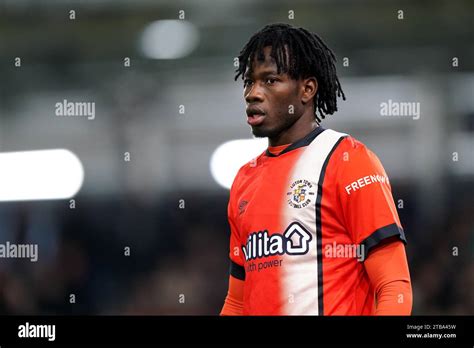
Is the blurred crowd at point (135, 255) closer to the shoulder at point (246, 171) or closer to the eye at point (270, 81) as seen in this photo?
the shoulder at point (246, 171)

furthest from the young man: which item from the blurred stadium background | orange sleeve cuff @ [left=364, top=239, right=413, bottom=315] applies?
the blurred stadium background

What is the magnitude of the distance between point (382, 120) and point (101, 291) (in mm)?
1164

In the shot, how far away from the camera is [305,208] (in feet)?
6.62

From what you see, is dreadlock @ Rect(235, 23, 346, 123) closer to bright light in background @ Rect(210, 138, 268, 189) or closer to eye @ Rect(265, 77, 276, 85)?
eye @ Rect(265, 77, 276, 85)

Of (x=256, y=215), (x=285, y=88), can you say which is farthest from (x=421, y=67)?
(x=256, y=215)

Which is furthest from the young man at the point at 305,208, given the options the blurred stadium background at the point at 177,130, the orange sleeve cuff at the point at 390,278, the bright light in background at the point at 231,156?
the blurred stadium background at the point at 177,130

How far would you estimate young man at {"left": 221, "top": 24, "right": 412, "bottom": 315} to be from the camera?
1938 mm

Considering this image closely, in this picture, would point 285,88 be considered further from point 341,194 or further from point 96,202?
point 96,202

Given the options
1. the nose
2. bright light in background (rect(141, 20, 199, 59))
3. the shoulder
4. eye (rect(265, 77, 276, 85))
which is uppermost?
bright light in background (rect(141, 20, 199, 59))

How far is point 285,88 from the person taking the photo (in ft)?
6.93

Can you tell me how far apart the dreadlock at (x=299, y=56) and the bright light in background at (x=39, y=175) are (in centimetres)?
78

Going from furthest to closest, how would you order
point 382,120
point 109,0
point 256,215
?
point 109,0 < point 382,120 < point 256,215

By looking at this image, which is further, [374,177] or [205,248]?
[205,248]

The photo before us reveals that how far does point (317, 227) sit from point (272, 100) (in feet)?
1.35
